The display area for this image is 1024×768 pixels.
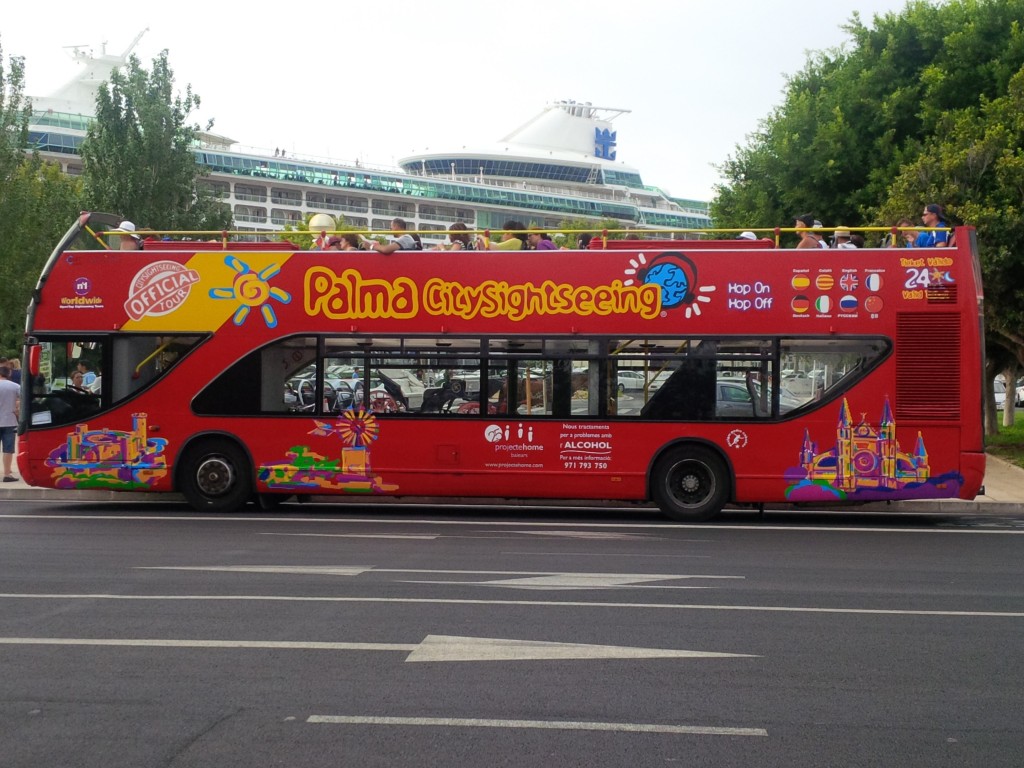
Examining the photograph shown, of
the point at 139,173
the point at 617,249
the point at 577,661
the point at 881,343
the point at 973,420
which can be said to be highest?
the point at 139,173

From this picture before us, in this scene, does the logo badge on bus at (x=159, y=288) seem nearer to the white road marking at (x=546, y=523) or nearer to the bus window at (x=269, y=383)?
the bus window at (x=269, y=383)

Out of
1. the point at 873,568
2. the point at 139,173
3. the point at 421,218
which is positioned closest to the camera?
the point at 873,568

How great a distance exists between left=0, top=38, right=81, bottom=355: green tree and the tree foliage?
1811 centimetres

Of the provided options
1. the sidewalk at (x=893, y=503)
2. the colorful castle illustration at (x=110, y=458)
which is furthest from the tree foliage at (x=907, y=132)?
the colorful castle illustration at (x=110, y=458)

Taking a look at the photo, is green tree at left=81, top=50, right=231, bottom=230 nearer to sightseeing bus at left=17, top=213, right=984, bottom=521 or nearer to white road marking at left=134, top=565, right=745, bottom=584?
sightseeing bus at left=17, top=213, right=984, bottom=521

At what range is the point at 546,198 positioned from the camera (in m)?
117

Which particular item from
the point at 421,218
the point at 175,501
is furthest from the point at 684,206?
the point at 175,501

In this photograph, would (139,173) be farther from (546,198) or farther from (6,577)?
(546,198)

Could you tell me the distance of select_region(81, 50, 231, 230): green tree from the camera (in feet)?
105

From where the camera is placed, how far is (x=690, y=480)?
14.5 meters

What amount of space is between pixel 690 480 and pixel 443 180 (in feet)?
346

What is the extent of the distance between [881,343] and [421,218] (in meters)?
105

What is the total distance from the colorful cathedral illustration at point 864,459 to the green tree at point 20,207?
72.7ft

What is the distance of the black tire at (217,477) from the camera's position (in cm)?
1515
